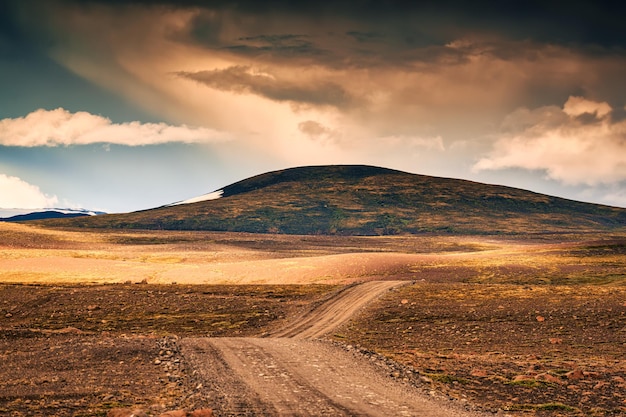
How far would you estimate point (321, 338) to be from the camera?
4328 cm

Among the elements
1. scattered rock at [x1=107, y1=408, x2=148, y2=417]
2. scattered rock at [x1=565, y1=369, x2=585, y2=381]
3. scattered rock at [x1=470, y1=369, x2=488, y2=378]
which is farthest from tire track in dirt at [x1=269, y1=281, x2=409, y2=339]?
scattered rock at [x1=107, y1=408, x2=148, y2=417]

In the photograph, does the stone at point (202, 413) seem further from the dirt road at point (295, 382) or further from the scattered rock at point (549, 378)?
the scattered rock at point (549, 378)

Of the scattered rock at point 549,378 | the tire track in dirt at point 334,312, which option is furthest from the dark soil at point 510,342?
the tire track in dirt at point 334,312

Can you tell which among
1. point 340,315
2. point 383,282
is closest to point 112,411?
point 340,315

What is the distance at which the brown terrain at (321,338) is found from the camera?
971 inches

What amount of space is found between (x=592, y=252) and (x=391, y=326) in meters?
67.5

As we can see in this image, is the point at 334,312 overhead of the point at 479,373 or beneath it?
beneath

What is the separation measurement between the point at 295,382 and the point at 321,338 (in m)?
16.8

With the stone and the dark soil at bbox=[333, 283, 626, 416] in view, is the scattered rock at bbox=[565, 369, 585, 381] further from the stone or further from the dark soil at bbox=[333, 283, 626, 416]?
the stone

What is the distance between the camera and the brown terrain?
24656 millimetres

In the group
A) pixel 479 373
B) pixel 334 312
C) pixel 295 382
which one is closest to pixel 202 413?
pixel 295 382

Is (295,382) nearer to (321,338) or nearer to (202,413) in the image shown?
(202,413)

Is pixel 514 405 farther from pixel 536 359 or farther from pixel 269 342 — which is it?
pixel 269 342

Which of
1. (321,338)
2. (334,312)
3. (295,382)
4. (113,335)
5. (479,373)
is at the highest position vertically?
(295,382)
